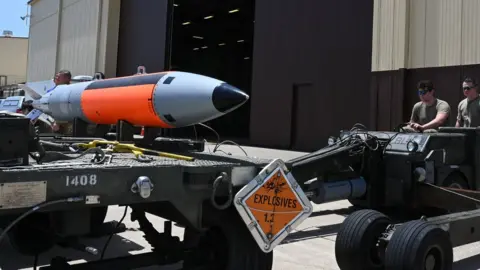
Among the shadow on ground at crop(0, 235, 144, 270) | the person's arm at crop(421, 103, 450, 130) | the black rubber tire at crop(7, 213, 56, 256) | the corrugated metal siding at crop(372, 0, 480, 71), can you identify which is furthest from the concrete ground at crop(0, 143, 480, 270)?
the corrugated metal siding at crop(372, 0, 480, 71)

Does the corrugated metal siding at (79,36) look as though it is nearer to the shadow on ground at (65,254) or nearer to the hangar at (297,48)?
the hangar at (297,48)

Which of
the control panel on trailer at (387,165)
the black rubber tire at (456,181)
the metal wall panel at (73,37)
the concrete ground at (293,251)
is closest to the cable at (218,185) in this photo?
the concrete ground at (293,251)

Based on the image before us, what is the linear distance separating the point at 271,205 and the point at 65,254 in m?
2.65

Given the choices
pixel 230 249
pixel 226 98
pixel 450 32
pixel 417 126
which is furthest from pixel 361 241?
pixel 450 32

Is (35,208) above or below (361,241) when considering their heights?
above

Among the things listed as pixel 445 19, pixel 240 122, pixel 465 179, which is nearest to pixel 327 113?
pixel 445 19

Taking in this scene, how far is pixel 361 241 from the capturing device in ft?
14.2

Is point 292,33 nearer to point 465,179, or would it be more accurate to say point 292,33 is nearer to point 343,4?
point 343,4

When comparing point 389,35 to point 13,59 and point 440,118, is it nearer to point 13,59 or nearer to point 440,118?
point 440,118

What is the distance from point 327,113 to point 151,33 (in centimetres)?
1094

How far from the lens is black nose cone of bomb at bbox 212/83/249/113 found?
5023 mm

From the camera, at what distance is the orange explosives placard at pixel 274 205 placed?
11.8ft

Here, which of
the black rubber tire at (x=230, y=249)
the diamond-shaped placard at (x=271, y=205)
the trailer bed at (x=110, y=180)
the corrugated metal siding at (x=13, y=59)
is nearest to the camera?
the trailer bed at (x=110, y=180)

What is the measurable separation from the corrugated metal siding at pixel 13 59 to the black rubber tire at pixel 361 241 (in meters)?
57.0
